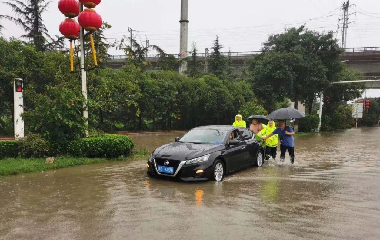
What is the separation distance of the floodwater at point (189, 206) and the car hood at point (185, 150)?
0.63 meters

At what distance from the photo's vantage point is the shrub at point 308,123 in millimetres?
30500

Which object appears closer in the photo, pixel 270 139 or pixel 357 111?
pixel 270 139

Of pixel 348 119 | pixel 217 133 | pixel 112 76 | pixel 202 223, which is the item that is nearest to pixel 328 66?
pixel 348 119

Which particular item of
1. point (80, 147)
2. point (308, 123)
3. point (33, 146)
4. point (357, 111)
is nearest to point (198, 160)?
point (80, 147)

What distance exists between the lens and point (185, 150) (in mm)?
8039

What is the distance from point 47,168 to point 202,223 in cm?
616

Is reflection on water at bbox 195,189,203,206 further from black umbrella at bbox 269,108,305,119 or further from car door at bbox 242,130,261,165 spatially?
black umbrella at bbox 269,108,305,119

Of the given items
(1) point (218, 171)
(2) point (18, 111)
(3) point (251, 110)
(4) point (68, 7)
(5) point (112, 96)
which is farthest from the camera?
(3) point (251, 110)

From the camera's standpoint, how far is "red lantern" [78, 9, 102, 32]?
1154 centimetres

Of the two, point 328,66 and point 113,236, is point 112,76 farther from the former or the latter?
point 328,66

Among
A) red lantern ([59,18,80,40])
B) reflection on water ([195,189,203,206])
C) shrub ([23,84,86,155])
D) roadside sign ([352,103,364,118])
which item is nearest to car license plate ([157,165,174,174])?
reflection on water ([195,189,203,206])

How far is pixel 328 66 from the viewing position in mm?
29797

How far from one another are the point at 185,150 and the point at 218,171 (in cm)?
97

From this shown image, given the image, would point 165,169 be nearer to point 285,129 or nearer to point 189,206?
→ point 189,206
